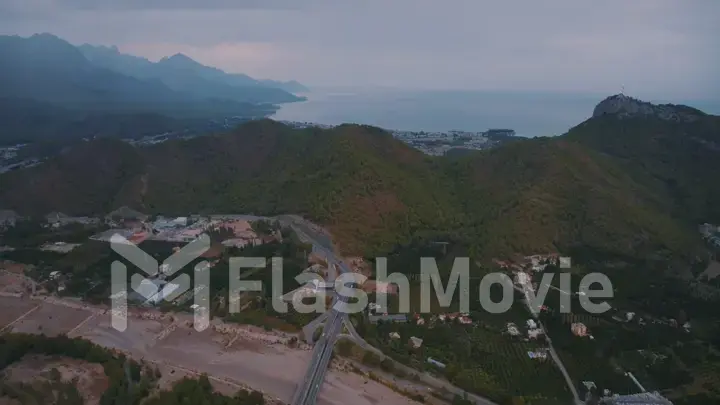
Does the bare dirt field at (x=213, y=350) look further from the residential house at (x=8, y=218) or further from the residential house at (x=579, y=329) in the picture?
the residential house at (x=8, y=218)

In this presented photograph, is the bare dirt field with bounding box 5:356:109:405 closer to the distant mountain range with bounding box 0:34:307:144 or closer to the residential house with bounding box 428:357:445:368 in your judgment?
the residential house with bounding box 428:357:445:368

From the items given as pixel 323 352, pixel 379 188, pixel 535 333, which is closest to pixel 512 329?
pixel 535 333

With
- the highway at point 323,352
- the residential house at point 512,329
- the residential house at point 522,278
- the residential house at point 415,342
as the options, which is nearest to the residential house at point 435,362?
the residential house at point 415,342

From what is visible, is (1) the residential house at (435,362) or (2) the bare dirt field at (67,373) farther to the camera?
(1) the residential house at (435,362)

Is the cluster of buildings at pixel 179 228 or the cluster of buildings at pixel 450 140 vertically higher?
the cluster of buildings at pixel 450 140

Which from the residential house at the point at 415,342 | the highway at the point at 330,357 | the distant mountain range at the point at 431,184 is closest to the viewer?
the highway at the point at 330,357

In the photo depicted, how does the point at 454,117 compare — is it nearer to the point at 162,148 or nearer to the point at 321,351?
the point at 162,148

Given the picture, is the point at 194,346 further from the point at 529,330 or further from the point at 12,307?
the point at 529,330
